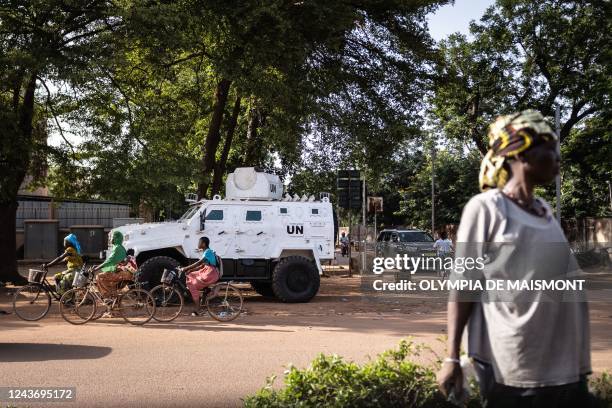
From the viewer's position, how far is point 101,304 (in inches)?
503

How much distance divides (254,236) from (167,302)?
15.3 ft

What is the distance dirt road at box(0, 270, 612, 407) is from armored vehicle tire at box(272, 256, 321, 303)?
1091mm

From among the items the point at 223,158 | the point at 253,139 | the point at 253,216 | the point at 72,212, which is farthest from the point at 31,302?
the point at 72,212

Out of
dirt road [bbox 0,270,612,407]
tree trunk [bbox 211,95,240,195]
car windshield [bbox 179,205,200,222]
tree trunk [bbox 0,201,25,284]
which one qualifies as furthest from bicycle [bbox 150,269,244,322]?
tree trunk [bbox 211,95,240,195]

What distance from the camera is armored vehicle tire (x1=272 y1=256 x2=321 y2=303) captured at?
16.8 m

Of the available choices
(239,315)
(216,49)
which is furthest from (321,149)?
(239,315)

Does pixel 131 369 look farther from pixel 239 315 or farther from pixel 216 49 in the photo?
pixel 216 49

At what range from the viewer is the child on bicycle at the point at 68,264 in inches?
537

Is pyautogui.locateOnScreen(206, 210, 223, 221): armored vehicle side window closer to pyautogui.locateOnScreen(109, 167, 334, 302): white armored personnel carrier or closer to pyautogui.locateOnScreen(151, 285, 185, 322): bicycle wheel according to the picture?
pyautogui.locateOnScreen(109, 167, 334, 302): white armored personnel carrier

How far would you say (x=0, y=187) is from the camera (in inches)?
683

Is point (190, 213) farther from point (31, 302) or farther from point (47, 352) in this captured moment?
point (47, 352)

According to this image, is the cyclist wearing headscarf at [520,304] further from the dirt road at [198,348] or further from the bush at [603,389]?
the dirt road at [198,348]

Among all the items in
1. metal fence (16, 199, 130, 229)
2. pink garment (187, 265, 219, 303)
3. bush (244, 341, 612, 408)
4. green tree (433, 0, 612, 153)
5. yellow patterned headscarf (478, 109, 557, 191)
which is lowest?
bush (244, 341, 612, 408)

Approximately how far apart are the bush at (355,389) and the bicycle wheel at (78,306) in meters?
8.23
